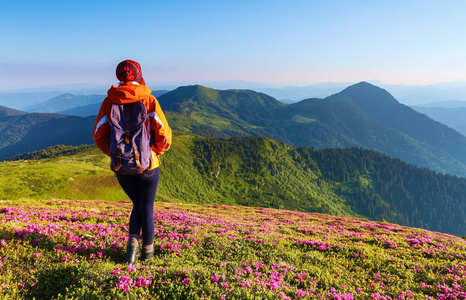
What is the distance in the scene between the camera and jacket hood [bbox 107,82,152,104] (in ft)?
17.3

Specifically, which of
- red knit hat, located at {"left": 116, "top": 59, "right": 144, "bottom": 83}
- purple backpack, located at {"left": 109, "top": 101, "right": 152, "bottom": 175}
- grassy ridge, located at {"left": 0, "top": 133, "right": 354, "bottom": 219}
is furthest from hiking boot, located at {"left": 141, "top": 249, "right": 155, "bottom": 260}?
grassy ridge, located at {"left": 0, "top": 133, "right": 354, "bottom": 219}

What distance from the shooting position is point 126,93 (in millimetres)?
5309

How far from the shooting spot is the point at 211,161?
599 ft

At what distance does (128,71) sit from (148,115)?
120 cm

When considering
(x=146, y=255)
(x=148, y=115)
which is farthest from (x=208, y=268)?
(x=148, y=115)

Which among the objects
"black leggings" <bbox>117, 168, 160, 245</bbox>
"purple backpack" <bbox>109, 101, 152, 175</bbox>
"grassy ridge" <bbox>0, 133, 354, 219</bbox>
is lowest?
"grassy ridge" <bbox>0, 133, 354, 219</bbox>

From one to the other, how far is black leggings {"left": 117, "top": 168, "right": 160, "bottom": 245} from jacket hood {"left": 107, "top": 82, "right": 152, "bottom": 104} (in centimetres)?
189

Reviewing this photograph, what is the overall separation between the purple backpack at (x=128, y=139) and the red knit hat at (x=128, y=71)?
2.35 ft

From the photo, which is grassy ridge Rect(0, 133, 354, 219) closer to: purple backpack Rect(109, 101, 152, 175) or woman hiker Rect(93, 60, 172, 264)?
woman hiker Rect(93, 60, 172, 264)

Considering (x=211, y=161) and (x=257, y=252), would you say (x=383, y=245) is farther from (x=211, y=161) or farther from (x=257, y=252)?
(x=211, y=161)

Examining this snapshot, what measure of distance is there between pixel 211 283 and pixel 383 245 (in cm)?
1188

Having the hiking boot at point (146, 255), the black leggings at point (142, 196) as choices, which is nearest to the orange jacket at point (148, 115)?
the black leggings at point (142, 196)

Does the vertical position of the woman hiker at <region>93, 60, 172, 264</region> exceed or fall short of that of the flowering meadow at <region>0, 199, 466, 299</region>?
it exceeds it

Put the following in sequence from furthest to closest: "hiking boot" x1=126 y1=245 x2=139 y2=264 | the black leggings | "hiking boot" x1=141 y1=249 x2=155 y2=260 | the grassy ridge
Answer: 1. the grassy ridge
2. "hiking boot" x1=141 y1=249 x2=155 y2=260
3. "hiking boot" x1=126 y1=245 x2=139 y2=264
4. the black leggings
